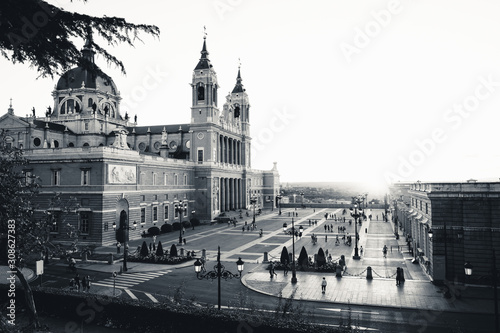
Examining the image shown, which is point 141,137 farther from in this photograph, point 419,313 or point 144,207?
point 419,313

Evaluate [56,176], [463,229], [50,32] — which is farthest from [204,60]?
[50,32]

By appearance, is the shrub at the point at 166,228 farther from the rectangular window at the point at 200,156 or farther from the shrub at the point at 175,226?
the rectangular window at the point at 200,156

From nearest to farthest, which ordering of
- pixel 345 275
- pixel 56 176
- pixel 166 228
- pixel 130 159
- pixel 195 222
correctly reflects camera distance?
pixel 345 275, pixel 56 176, pixel 130 159, pixel 166 228, pixel 195 222

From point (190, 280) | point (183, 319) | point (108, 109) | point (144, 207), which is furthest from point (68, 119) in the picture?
point (183, 319)

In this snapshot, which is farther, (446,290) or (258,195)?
(258,195)

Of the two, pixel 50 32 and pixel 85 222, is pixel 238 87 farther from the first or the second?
pixel 50 32
